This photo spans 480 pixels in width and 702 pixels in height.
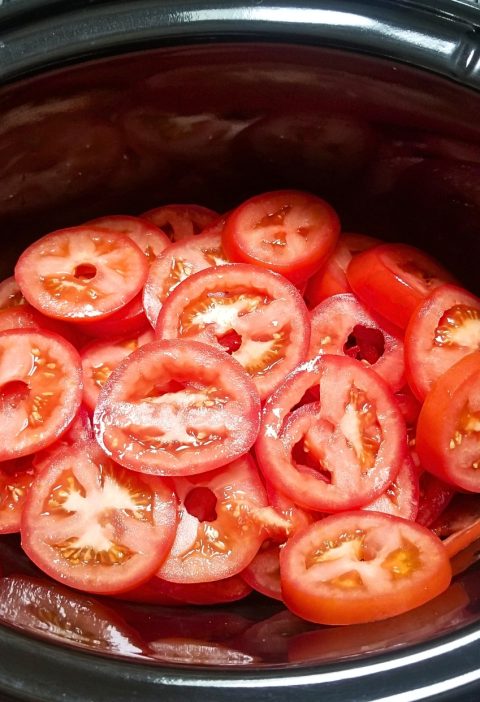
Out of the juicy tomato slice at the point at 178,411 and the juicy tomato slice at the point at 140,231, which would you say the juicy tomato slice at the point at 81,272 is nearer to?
the juicy tomato slice at the point at 140,231

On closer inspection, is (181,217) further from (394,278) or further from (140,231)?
(394,278)

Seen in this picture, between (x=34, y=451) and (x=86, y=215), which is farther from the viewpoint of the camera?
(x=86, y=215)

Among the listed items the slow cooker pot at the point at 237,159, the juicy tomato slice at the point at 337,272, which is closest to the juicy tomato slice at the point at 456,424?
the slow cooker pot at the point at 237,159

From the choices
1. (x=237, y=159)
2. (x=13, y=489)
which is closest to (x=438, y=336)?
(x=237, y=159)

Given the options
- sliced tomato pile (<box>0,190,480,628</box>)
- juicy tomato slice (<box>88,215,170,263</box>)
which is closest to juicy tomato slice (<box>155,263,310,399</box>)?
sliced tomato pile (<box>0,190,480,628</box>)

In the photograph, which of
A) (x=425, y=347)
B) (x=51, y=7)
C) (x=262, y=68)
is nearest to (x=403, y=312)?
(x=425, y=347)

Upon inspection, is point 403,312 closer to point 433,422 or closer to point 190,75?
point 433,422
